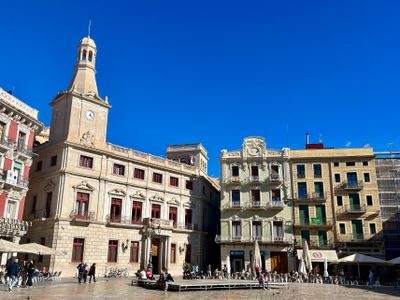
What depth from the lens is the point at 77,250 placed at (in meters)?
36.5

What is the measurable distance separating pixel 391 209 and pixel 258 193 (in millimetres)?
15661

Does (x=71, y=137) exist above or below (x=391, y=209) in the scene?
above

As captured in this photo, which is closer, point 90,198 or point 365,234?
point 90,198

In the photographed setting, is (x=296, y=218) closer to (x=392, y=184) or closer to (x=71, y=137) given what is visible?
(x=392, y=184)

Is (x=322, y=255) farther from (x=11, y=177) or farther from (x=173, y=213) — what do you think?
(x=11, y=177)

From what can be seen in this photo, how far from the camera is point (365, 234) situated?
42875mm

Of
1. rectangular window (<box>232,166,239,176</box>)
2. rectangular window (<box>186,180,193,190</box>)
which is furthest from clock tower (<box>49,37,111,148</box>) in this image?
rectangular window (<box>232,166,239,176</box>)

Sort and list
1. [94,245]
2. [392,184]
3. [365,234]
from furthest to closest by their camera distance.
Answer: [392,184]
[365,234]
[94,245]

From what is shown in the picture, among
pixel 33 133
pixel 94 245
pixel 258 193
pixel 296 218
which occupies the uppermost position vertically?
pixel 33 133

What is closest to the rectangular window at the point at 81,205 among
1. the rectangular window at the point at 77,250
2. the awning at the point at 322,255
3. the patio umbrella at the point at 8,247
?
the rectangular window at the point at 77,250

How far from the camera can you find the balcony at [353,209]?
43.4m

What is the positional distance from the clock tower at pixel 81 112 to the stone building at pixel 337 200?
23.2 metres

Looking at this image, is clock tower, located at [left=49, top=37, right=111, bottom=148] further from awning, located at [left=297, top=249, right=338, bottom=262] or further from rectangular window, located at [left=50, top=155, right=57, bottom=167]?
awning, located at [left=297, top=249, right=338, bottom=262]

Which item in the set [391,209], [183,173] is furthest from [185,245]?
[391,209]
